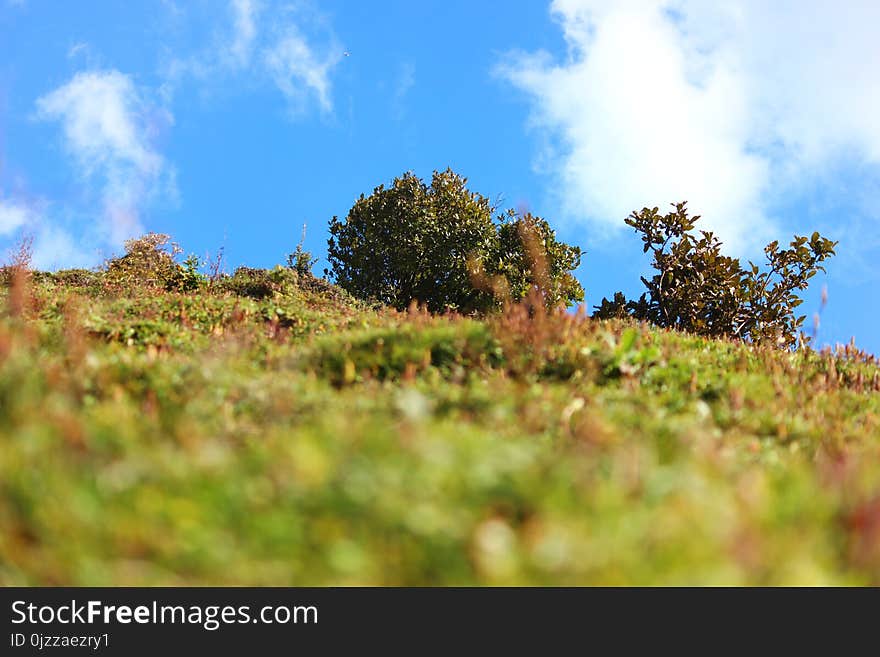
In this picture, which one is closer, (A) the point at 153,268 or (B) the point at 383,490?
(B) the point at 383,490

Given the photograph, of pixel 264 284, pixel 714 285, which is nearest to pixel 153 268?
pixel 264 284

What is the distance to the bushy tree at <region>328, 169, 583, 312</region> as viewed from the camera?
2694 centimetres

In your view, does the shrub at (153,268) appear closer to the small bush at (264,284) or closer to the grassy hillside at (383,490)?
the small bush at (264,284)

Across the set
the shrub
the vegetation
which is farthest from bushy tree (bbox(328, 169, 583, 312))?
the vegetation

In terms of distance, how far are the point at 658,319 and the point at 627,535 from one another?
1721 cm

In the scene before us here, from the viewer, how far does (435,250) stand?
88.9ft

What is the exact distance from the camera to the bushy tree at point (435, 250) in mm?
26938

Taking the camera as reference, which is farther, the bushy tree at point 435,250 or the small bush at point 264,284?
the bushy tree at point 435,250

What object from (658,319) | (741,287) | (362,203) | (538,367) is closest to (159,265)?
(362,203)

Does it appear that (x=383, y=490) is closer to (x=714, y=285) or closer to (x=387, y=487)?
(x=387, y=487)

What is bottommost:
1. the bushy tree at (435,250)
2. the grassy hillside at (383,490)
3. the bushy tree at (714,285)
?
the grassy hillside at (383,490)

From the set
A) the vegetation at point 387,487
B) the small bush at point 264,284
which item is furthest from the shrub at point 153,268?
the vegetation at point 387,487
